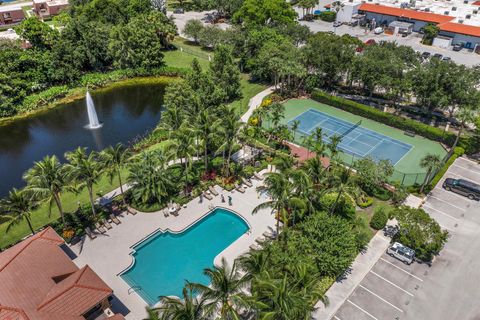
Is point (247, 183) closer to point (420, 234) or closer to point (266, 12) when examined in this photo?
point (420, 234)

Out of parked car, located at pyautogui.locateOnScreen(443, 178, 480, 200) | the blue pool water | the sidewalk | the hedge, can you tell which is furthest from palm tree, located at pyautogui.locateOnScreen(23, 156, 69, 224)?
the hedge

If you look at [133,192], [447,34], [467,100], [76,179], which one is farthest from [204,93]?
[447,34]

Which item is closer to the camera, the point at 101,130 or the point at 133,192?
the point at 133,192

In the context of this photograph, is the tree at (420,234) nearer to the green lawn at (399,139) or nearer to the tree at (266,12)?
the green lawn at (399,139)

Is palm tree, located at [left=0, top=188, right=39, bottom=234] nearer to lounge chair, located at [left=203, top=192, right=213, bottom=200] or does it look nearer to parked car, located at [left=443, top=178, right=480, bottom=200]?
lounge chair, located at [left=203, top=192, right=213, bottom=200]

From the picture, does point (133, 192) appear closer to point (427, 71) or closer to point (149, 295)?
point (149, 295)
